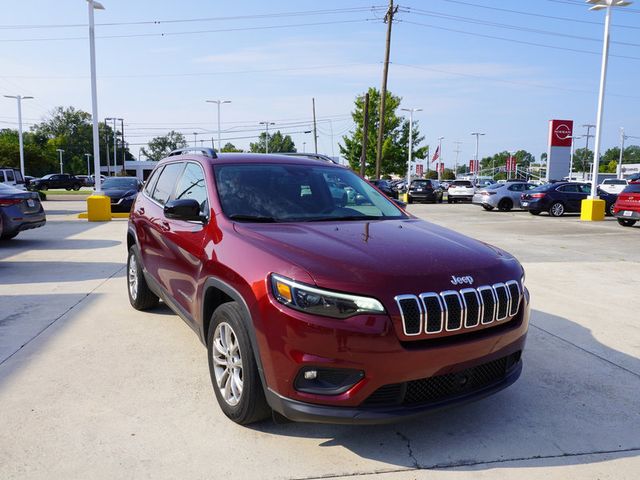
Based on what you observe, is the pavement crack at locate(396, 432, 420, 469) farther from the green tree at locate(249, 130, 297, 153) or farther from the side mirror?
the green tree at locate(249, 130, 297, 153)

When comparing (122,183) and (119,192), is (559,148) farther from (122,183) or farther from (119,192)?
(119,192)

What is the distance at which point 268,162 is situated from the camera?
14.3ft

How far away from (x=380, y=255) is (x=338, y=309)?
49 centimetres

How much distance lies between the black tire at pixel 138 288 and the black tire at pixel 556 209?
19.4 meters

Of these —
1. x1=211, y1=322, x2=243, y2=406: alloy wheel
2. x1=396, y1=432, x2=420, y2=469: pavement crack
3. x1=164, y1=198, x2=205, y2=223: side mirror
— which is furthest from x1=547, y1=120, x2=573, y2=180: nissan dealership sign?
x1=211, y1=322, x2=243, y2=406: alloy wheel

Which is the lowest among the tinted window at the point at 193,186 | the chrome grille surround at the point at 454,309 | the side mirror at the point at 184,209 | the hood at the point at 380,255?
the chrome grille surround at the point at 454,309

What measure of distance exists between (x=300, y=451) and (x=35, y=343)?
2924 mm

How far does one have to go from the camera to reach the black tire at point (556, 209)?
70.5 ft

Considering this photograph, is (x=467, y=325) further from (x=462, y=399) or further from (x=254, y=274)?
(x=254, y=274)

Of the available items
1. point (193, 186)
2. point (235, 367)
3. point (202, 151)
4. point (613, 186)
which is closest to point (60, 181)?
point (613, 186)

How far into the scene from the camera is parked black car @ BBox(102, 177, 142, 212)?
18.6m

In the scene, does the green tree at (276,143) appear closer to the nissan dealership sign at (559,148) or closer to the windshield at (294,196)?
the nissan dealership sign at (559,148)

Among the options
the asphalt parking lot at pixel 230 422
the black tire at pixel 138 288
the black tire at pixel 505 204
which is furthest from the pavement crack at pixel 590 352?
the black tire at pixel 505 204

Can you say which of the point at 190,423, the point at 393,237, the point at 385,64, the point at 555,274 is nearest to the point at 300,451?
the point at 190,423
